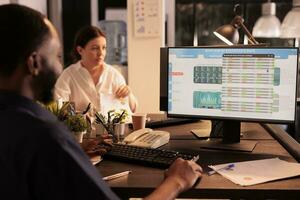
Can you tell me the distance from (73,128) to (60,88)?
1.17 metres

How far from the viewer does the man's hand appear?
1332mm

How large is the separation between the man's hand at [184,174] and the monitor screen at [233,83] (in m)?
0.48

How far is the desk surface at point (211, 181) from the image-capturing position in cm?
135

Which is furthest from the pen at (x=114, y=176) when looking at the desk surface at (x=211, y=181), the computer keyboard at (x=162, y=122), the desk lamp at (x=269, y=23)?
the desk lamp at (x=269, y=23)

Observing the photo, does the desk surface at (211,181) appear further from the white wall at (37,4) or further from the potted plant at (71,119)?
the white wall at (37,4)

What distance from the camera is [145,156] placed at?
5.33 feet

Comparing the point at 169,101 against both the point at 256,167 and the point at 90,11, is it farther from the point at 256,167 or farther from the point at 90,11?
the point at 90,11

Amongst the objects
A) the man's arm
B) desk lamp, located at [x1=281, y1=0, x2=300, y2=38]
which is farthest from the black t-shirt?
desk lamp, located at [x1=281, y1=0, x2=300, y2=38]

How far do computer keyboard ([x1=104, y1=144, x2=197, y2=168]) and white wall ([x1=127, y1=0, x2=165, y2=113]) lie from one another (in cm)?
235

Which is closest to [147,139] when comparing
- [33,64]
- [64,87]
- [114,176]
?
[114,176]

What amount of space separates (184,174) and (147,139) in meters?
0.49

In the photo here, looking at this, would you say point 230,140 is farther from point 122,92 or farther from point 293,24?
point 293,24

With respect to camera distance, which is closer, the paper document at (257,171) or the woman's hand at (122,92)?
the paper document at (257,171)

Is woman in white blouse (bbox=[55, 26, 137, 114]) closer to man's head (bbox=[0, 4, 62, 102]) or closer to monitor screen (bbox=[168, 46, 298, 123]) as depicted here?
monitor screen (bbox=[168, 46, 298, 123])
